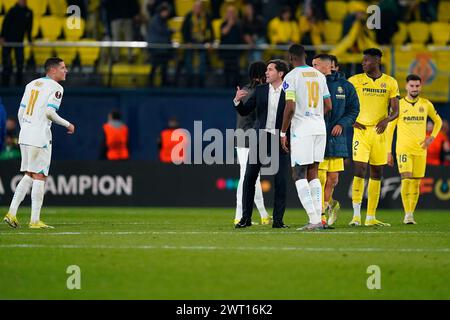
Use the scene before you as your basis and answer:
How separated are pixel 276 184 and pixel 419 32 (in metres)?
14.7

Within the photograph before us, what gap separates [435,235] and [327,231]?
1.38 metres

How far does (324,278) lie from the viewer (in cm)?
1076

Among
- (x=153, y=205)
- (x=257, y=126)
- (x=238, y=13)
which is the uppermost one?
(x=238, y=13)

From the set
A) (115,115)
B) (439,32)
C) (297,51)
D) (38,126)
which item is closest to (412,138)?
(297,51)

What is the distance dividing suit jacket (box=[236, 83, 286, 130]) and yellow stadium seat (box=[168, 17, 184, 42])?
497 inches

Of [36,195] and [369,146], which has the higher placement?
[369,146]

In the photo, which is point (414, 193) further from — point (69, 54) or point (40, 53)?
point (40, 53)

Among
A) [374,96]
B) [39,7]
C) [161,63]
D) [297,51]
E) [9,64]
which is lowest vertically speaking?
[374,96]

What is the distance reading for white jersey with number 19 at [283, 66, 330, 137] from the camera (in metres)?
14.7

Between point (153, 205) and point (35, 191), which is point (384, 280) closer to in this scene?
point (35, 191)

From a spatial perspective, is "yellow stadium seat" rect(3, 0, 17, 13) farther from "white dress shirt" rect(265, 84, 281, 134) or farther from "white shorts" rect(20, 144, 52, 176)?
"white dress shirt" rect(265, 84, 281, 134)

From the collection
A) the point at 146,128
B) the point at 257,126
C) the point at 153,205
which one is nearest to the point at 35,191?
the point at 257,126

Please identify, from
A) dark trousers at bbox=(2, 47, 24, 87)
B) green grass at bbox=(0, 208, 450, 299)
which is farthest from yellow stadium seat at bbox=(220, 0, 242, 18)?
green grass at bbox=(0, 208, 450, 299)

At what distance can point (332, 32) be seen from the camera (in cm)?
2830
